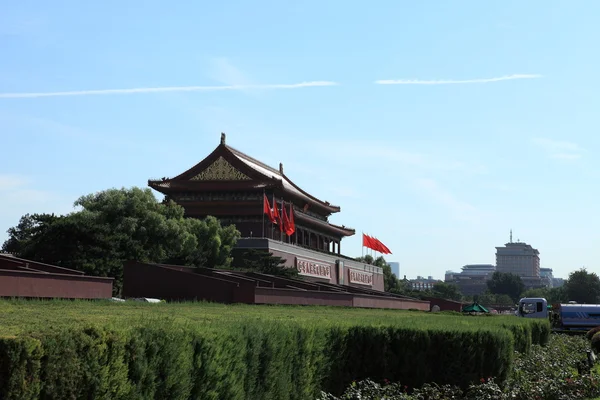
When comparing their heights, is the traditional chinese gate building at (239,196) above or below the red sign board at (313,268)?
above

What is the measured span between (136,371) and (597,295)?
496 feet

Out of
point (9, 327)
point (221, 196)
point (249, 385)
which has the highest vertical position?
point (221, 196)

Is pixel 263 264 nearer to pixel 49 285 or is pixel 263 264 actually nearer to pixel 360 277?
pixel 360 277

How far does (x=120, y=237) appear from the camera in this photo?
4000 centimetres

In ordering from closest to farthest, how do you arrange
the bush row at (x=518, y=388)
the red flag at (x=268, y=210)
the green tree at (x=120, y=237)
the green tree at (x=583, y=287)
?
the bush row at (x=518, y=388)
the green tree at (x=120, y=237)
the red flag at (x=268, y=210)
the green tree at (x=583, y=287)

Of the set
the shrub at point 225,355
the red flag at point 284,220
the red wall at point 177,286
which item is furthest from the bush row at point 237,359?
the red flag at point 284,220

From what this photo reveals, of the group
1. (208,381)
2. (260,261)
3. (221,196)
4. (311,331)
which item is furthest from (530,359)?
(221,196)

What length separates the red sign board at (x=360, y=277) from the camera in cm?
7734

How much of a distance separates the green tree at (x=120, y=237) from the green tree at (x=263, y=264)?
1912 mm

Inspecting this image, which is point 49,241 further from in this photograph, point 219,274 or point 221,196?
point 221,196

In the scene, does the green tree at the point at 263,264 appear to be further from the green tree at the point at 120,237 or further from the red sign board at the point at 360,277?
the red sign board at the point at 360,277

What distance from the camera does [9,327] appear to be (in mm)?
6930

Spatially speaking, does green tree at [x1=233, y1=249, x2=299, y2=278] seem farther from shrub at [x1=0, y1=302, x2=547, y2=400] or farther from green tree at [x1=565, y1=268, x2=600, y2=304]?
green tree at [x1=565, y1=268, x2=600, y2=304]

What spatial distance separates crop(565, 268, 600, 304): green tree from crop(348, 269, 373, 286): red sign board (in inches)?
2982
